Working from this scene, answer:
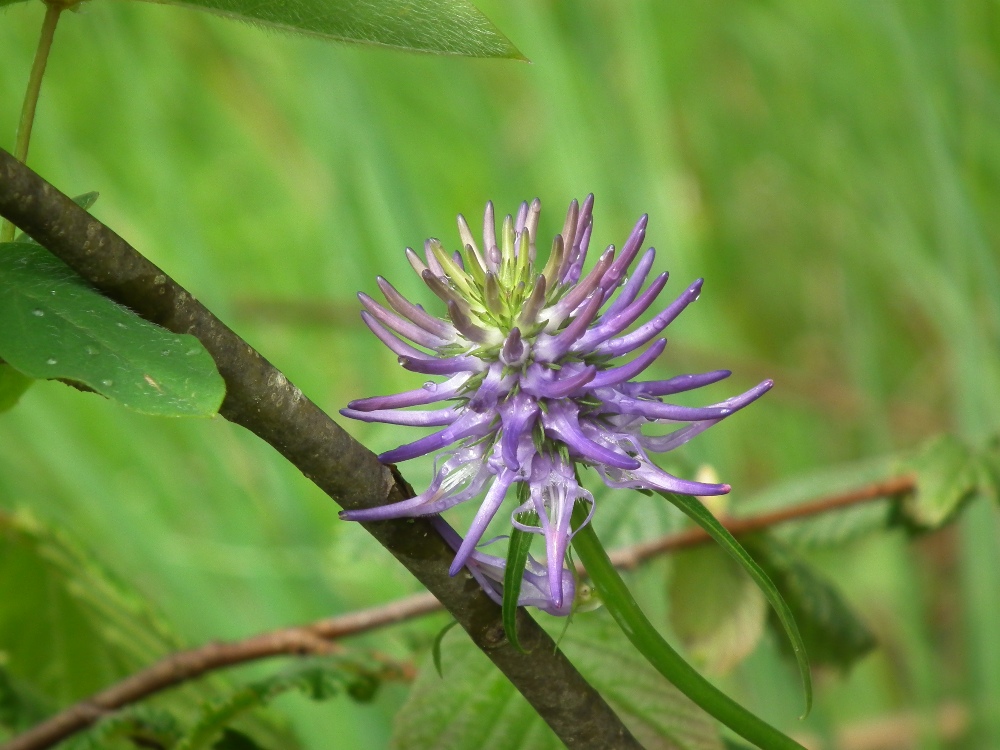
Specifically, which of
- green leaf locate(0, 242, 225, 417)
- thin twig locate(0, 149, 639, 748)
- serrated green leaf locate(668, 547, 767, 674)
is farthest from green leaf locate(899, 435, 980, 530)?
green leaf locate(0, 242, 225, 417)

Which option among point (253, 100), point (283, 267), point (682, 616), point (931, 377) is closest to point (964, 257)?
point (682, 616)

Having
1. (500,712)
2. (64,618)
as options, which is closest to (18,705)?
(64,618)

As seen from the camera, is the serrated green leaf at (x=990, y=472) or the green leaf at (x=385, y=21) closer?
the green leaf at (x=385, y=21)

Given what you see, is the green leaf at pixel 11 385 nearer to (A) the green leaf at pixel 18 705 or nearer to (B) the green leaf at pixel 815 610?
(A) the green leaf at pixel 18 705

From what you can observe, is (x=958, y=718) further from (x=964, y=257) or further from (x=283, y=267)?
(x=283, y=267)

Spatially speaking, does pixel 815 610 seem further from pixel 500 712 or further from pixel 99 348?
pixel 99 348

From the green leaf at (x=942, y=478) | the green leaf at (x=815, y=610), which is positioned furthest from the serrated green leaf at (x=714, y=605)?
the green leaf at (x=942, y=478)
